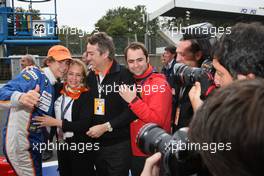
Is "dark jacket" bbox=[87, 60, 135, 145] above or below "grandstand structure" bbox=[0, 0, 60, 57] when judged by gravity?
below

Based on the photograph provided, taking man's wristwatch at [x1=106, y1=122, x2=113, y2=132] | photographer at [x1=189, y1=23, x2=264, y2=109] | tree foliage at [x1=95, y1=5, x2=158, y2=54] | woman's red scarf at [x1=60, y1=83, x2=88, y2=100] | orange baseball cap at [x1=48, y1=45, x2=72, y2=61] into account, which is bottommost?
man's wristwatch at [x1=106, y1=122, x2=113, y2=132]

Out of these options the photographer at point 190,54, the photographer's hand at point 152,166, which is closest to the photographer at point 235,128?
the photographer's hand at point 152,166

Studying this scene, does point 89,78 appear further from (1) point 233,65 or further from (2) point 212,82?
(1) point 233,65

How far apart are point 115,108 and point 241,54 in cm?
143

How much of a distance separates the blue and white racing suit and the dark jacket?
46 centimetres

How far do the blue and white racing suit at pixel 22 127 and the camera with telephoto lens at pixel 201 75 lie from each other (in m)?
1.10

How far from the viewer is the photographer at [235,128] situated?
61cm

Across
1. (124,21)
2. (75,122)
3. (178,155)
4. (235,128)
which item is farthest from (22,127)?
(124,21)

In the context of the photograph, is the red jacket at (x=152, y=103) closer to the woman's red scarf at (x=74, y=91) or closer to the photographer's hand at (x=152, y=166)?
the woman's red scarf at (x=74, y=91)

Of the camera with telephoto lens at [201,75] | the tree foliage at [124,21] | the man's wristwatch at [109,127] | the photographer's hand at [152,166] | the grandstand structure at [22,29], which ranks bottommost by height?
the man's wristwatch at [109,127]

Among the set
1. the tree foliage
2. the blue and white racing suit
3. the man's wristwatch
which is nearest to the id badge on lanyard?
the man's wristwatch

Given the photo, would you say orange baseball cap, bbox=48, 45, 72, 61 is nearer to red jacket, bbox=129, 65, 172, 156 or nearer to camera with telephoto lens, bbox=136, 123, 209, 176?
red jacket, bbox=129, 65, 172, 156

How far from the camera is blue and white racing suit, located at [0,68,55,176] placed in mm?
2393

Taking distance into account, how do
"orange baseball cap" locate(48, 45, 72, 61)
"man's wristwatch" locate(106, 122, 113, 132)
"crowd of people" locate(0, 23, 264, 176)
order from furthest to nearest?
"orange baseball cap" locate(48, 45, 72, 61) < "man's wristwatch" locate(106, 122, 113, 132) < "crowd of people" locate(0, 23, 264, 176)
